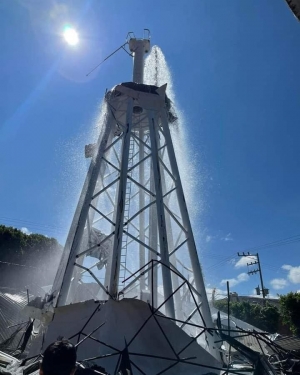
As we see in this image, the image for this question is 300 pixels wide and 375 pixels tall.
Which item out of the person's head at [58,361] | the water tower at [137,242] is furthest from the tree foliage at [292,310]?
the person's head at [58,361]

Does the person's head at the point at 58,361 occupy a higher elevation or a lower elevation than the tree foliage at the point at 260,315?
lower

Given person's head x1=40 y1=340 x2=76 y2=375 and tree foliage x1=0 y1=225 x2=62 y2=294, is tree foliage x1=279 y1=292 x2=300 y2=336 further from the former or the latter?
person's head x1=40 y1=340 x2=76 y2=375

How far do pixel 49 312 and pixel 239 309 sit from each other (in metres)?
41.9

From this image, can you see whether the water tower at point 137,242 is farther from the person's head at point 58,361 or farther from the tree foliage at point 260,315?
the tree foliage at point 260,315

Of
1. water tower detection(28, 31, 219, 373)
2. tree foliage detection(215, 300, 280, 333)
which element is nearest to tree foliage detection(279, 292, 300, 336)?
tree foliage detection(215, 300, 280, 333)

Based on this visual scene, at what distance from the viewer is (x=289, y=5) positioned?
591 centimetres

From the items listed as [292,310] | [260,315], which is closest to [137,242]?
[292,310]

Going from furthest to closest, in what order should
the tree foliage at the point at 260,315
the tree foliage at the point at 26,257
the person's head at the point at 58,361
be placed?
the tree foliage at the point at 260,315, the tree foliage at the point at 26,257, the person's head at the point at 58,361

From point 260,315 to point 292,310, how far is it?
13401 millimetres

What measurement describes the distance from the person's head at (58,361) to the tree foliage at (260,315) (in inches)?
1742

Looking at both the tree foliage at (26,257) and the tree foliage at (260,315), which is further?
the tree foliage at (260,315)

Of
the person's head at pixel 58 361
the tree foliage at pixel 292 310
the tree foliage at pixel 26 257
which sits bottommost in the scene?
the person's head at pixel 58 361

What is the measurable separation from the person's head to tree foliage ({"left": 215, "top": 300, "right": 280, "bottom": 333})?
4426 cm

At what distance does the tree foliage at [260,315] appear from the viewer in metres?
40.4
